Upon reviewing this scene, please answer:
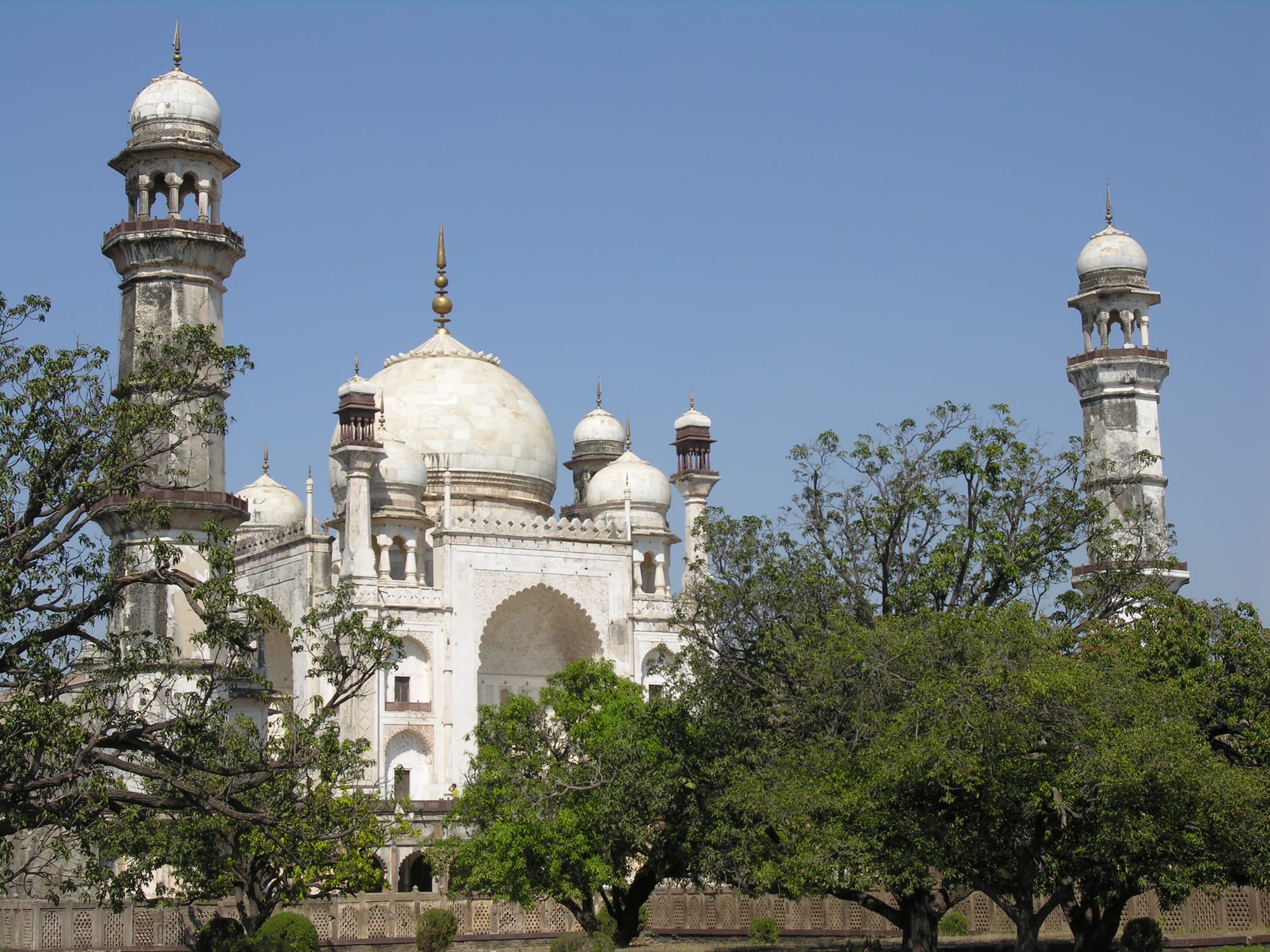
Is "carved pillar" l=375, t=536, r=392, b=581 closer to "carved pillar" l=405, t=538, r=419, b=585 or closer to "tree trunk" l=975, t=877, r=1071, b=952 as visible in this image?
"carved pillar" l=405, t=538, r=419, b=585

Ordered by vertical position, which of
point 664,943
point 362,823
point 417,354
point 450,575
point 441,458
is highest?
point 417,354

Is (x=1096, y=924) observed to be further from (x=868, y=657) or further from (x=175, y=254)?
(x=175, y=254)

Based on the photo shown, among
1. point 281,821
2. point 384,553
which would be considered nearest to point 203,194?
point 384,553

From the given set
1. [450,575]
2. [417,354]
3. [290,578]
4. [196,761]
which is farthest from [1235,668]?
[417,354]

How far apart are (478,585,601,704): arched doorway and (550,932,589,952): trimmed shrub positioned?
1875 centimetres

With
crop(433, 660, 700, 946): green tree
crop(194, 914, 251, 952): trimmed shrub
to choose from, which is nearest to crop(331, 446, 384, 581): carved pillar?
crop(433, 660, 700, 946): green tree

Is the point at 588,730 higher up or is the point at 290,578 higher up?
the point at 290,578

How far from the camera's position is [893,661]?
2234 centimetres

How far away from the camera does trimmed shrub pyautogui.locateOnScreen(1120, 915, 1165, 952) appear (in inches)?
914

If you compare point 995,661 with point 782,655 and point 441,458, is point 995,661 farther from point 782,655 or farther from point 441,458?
point 441,458

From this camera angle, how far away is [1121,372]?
41031 mm

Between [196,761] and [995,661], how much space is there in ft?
30.9

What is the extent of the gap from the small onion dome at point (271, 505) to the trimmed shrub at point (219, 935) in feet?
80.4

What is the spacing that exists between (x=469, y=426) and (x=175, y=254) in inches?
570
